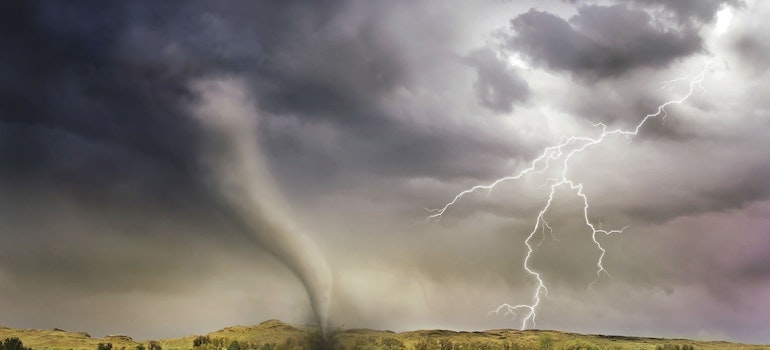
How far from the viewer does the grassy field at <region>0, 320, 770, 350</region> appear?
255ft

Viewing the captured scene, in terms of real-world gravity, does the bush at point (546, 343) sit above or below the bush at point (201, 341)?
above

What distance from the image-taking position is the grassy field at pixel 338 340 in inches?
3056

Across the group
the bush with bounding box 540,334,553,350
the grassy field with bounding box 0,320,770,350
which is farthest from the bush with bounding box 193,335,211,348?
the bush with bounding box 540,334,553,350

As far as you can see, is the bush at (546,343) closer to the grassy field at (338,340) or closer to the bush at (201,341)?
the grassy field at (338,340)

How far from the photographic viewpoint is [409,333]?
12850cm

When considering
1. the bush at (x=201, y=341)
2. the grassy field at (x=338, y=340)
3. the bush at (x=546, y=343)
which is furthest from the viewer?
the bush at (x=546, y=343)

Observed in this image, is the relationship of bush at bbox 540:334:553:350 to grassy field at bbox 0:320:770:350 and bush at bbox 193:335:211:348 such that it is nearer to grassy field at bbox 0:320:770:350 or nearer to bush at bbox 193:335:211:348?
grassy field at bbox 0:320:770:350

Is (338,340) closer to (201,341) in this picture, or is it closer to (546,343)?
(201,341)

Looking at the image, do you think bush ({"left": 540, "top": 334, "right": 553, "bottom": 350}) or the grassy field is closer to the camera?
the grassy field

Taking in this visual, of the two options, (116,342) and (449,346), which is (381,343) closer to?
(449,346)

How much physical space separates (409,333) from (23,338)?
6682 centimetres

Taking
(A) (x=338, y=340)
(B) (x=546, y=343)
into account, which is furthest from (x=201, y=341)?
(B) (x=546, y=343)

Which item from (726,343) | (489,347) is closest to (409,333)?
(489,347)

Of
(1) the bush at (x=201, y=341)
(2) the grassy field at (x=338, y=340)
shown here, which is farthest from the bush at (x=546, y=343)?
(1) the bush at (x=201, y=341)
